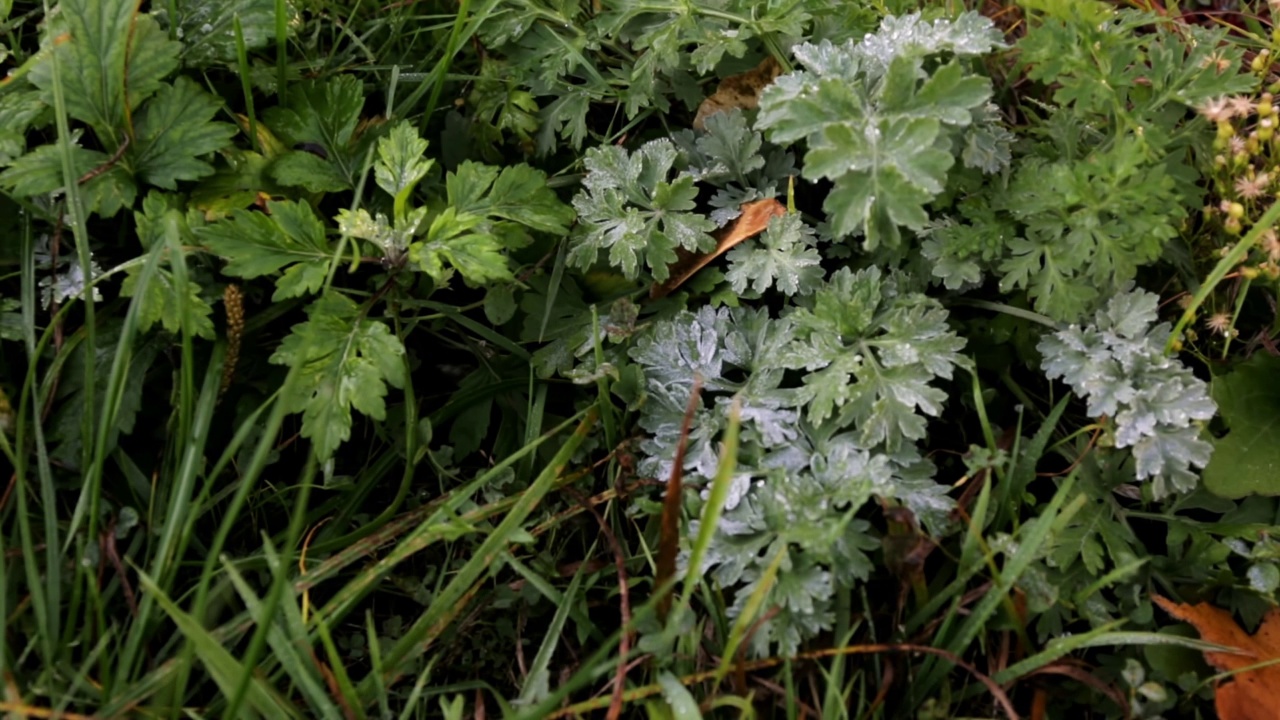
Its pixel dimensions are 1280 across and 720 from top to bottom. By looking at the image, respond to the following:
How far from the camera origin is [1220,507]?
188 centimetres

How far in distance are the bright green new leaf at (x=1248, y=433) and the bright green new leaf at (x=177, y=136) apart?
82.6 inches

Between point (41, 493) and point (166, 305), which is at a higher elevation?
point (166, 305)

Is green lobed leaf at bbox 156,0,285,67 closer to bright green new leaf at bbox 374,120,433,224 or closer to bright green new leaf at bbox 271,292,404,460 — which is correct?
bright green new leaf at bbox 374,120,433,224

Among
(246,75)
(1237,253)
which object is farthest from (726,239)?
(246,75)

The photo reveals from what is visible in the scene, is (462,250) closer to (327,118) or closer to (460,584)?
(327,118)

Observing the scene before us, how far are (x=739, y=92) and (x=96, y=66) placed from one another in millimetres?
1388

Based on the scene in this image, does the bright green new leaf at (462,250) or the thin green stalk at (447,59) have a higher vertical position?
the thin green stalk at (447,59)

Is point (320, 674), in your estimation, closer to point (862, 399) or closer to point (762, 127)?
point (862, 399)

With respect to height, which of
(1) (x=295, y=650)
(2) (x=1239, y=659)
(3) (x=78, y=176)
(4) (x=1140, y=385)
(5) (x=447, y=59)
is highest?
(5) (x=447, y=59)

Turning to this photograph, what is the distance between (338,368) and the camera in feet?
5.85

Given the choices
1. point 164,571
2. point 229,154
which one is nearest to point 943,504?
point 164,571

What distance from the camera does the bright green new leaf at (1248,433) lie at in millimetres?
1850

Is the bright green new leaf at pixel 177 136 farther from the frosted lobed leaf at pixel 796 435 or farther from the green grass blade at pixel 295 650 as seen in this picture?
the frosted lobed leaf at pixel 796 435

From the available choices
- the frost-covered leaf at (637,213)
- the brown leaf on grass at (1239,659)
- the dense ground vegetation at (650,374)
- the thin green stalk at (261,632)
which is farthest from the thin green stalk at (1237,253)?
the thin green stalk at (261,632)
